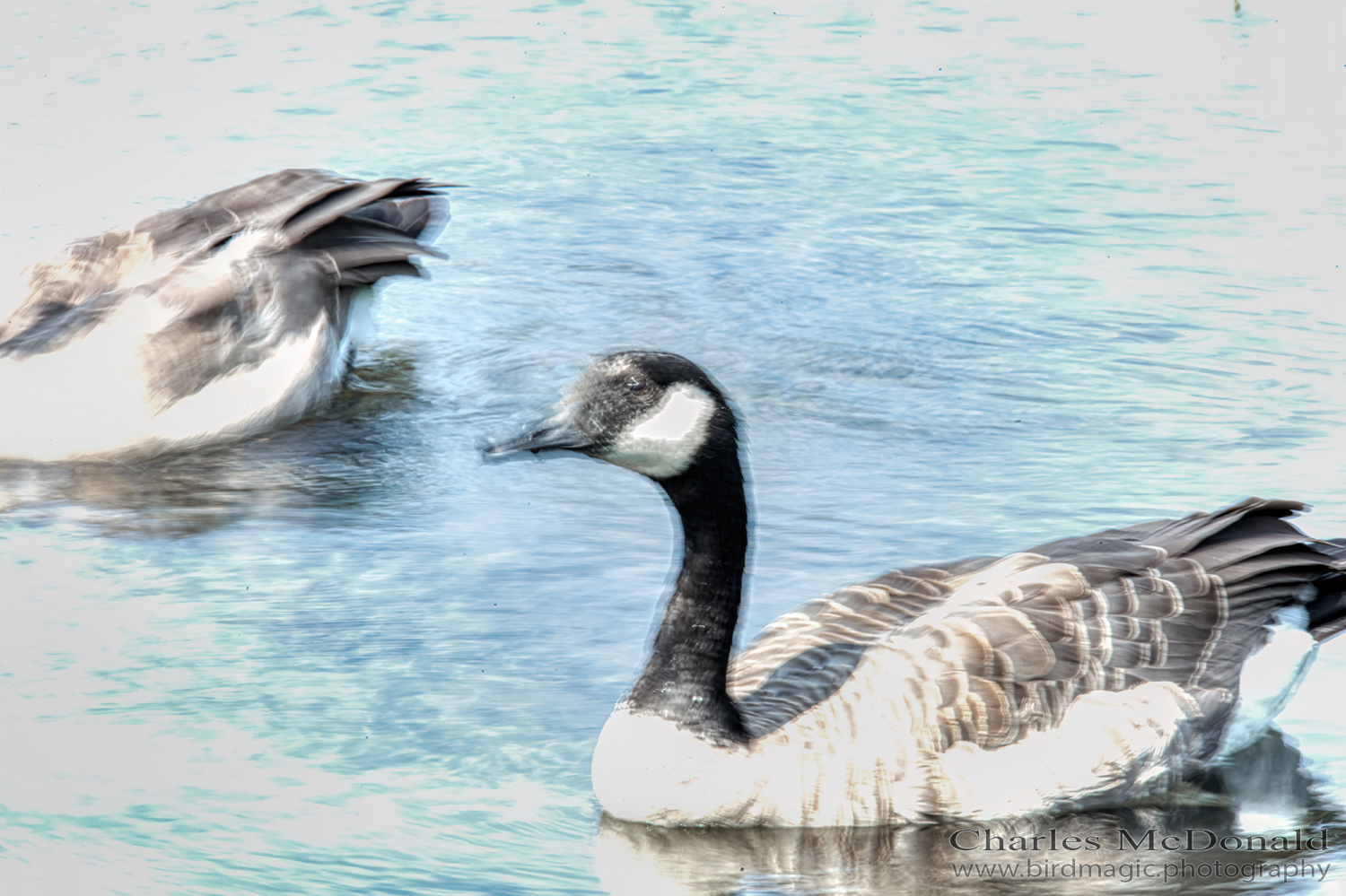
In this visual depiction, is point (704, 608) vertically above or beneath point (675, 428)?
beneath

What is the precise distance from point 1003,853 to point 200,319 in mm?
5511

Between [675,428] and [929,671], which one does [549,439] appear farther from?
[929,671]

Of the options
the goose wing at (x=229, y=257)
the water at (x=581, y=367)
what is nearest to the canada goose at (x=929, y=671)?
the water at (x=581, y=367)

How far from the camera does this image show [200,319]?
8.89 meters

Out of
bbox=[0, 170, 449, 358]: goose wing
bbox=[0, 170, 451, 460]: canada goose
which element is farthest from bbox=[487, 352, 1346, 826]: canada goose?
bbox=[0, 170, 449, 358]: goose wing

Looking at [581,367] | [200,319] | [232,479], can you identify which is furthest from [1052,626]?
[200,319]

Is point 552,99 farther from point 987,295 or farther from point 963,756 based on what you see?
point 963,756

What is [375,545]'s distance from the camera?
7.65 m

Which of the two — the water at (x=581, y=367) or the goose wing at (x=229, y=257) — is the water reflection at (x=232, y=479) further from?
the goose wing at (x=229, y=257)

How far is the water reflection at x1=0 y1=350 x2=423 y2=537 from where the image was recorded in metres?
8.12

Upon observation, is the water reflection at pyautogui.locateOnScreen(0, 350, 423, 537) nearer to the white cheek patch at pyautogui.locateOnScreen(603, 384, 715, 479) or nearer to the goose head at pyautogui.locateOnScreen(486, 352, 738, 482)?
the goose head at pyautogui.locateOnScreen(486, 352, 738, 482)

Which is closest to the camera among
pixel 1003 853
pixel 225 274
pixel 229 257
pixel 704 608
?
pixel 1003 853

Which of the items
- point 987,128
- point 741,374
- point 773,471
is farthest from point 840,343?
point 987,128

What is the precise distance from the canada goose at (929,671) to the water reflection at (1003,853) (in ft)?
0.25
